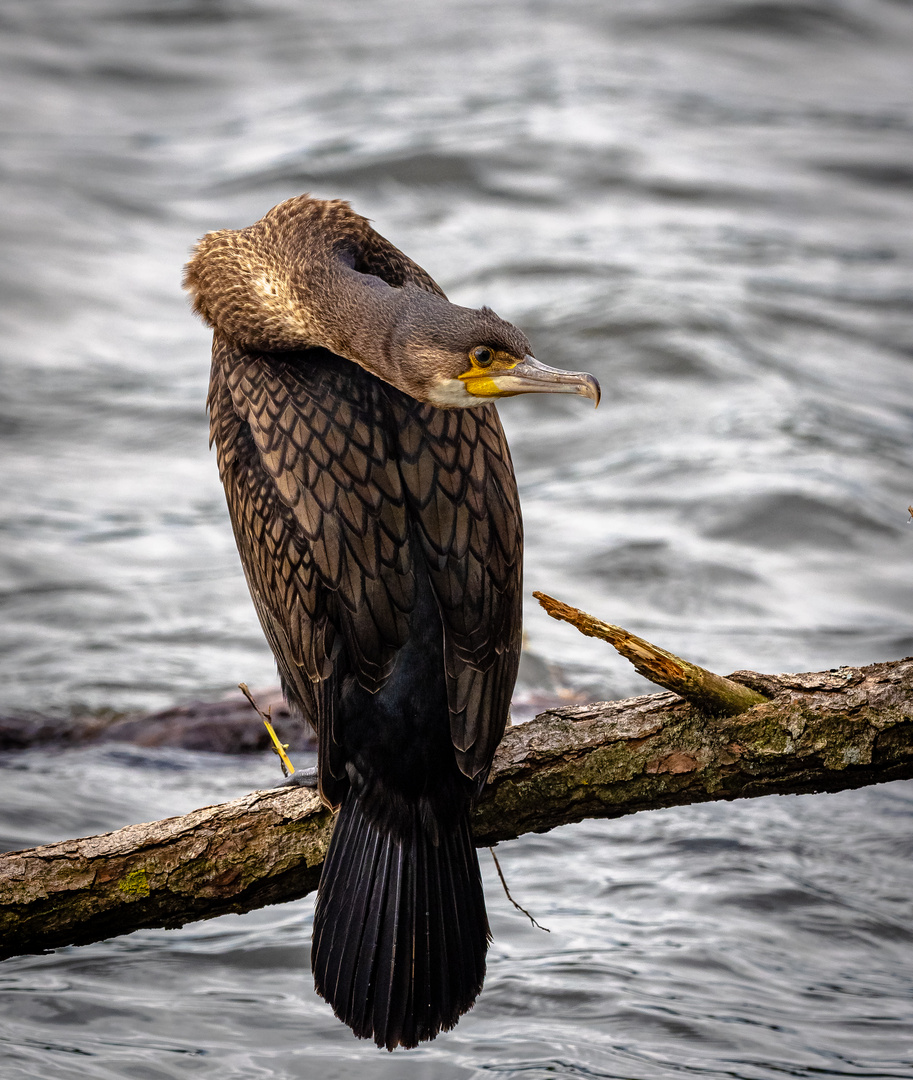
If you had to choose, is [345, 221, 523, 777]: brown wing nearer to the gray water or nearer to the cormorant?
the cormorant

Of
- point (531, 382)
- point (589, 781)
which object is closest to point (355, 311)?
point (531, 382)

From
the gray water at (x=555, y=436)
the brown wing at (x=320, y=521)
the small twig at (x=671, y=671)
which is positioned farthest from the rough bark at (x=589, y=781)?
the gray water at (x=555, y=436)

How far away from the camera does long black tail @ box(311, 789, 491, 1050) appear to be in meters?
3.31

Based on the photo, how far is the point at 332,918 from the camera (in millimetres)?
3355

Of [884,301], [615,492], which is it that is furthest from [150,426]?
[884,301]

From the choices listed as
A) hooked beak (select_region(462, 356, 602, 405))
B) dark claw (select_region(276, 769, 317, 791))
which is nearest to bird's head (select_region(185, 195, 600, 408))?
hooked beak (select_region(462, 356, 602, 405))

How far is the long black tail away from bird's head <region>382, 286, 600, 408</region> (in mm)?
994

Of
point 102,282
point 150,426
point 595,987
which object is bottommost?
point 595,987

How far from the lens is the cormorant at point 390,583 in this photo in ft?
10.9

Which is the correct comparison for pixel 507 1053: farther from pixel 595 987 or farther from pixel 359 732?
pixel 359 732

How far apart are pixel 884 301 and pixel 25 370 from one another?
7.18 metres

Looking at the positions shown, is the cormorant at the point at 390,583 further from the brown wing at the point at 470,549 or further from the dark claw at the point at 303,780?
the dark claw at the point at 303,780

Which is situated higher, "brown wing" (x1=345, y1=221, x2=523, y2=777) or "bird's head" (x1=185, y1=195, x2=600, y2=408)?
"bird's head" (x1=185, y1=195, x2=600, y2=408)

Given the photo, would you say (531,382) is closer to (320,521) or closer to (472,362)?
(472,362)
